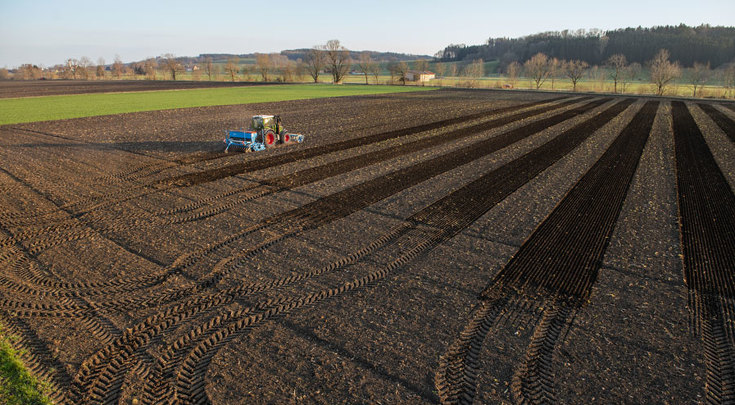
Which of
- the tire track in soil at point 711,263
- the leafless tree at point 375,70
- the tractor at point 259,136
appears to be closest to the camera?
the tire track in soil at point 711,263

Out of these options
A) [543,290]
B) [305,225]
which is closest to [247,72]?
[305,225]

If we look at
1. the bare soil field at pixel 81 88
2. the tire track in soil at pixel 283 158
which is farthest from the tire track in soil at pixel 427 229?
the bare soil field at pixel 81 88

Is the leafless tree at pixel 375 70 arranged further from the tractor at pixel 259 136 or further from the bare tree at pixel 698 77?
the tractor at pixel 259 136

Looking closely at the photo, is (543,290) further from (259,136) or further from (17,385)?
(259,136)

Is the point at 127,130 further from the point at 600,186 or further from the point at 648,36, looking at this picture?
the point at 648,36

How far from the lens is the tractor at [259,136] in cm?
1950

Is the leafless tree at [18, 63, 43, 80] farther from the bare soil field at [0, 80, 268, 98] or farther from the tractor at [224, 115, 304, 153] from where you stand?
the tractor at [224, 115, 304, 153]

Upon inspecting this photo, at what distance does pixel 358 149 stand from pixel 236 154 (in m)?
5.96

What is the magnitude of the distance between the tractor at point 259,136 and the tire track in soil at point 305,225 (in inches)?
303

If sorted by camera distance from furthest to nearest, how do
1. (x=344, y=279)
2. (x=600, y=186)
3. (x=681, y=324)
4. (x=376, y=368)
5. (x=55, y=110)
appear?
(x=55, y=110) < (x=600, y=186) < (x=344, y=279) < (x=681, y=324) < (x=376, y=368)

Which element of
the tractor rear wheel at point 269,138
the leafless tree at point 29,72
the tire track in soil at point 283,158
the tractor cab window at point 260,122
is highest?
the leafless tree at point 29,72

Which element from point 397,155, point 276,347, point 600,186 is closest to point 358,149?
point 397,155

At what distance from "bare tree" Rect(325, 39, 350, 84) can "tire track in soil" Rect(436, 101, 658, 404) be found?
9414 cm

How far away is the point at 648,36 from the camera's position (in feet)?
571
